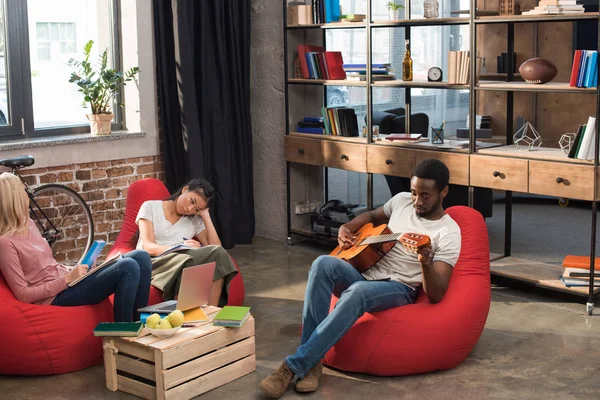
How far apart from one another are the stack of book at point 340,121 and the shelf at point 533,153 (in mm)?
1121

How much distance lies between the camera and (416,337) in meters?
3.68

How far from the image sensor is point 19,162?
203 inches

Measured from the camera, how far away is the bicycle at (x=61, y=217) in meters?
5.43

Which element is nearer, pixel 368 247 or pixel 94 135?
pixel 368 247

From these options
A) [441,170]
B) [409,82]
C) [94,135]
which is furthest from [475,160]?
[94,135]

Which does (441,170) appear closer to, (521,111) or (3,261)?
(3,261)

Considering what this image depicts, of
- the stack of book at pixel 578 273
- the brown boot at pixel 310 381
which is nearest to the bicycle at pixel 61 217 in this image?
the brown boot at pixel 310 381

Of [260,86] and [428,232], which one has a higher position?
[260,86]

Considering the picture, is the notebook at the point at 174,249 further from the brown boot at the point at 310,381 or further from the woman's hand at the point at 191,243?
the brown boot at the point at 310,381

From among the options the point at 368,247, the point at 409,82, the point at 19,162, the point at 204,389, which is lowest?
the point at 204,389

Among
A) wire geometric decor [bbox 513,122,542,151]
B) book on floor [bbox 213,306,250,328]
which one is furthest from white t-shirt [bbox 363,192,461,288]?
wire geometric decor [bbox 513,122,542,151]

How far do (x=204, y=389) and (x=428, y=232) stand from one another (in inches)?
48.2

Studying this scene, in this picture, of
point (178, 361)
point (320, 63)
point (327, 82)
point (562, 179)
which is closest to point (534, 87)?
point (562, 179)

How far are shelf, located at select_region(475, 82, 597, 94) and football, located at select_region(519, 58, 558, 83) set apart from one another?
3cm
